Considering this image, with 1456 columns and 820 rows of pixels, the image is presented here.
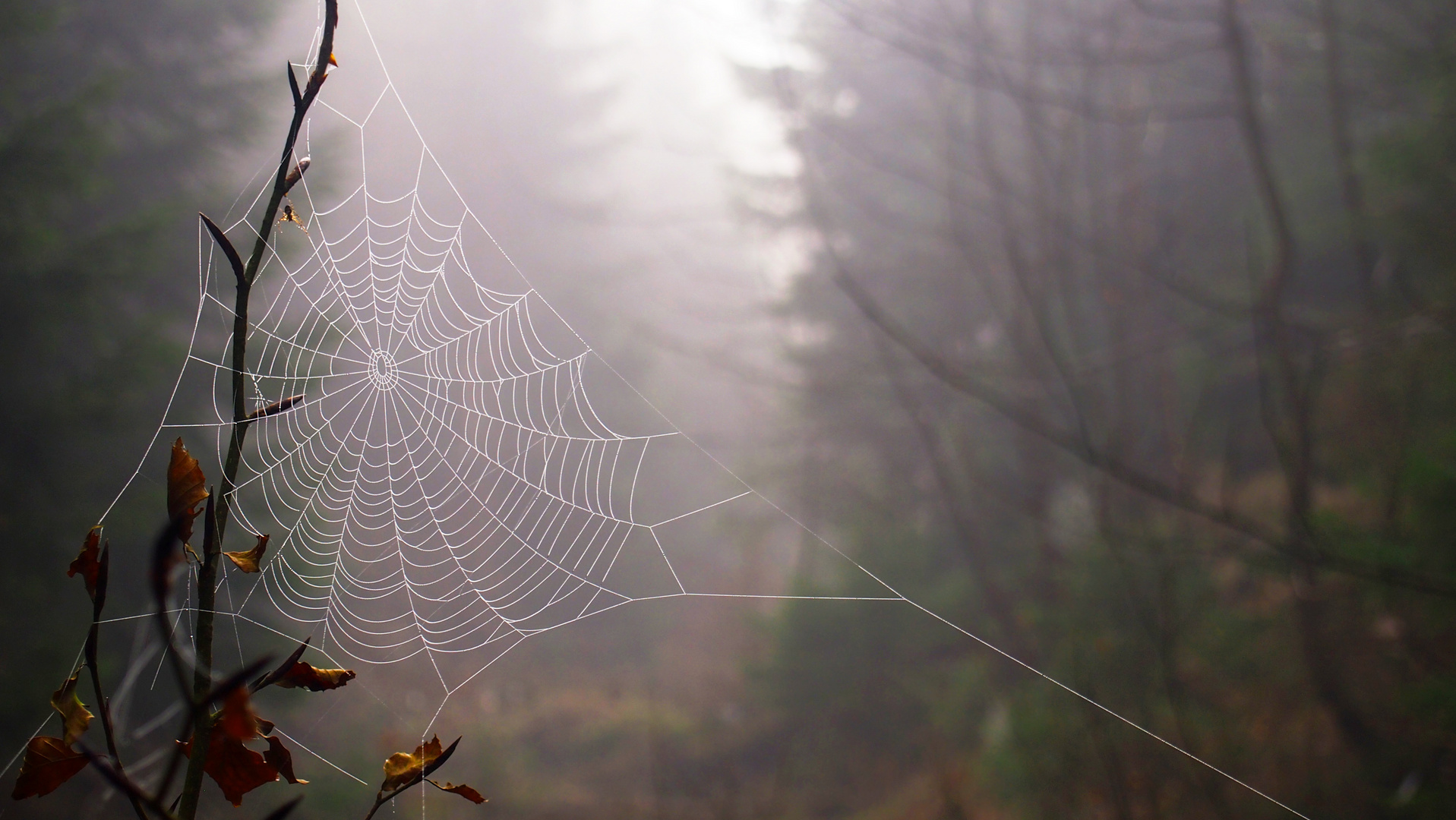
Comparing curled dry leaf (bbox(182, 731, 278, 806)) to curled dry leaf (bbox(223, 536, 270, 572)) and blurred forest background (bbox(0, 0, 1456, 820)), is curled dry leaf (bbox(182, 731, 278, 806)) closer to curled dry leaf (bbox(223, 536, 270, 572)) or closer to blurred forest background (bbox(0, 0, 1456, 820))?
curled dry leaf (bbox(223, 536, 270, 572))

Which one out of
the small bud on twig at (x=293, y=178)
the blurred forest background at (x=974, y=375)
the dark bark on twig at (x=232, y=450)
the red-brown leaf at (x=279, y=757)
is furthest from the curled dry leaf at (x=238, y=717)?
the blurred forest background at (x=974, y=375)

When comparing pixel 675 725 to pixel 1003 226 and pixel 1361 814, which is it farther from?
pixel 1003 226

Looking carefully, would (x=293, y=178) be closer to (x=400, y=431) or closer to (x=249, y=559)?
(x=249, y=559)

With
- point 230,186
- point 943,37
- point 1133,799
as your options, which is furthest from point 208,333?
point 1133,799

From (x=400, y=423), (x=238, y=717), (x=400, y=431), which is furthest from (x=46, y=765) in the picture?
(x=400, y=431)

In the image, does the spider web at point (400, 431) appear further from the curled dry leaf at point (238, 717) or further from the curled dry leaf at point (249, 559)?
the curled dry leaf at point (238, 717)

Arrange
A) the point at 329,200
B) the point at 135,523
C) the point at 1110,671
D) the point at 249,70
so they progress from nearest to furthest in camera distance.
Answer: the point at 1110,671 < the point at 135,523 < the point at 249,70 < the point at 329,200
